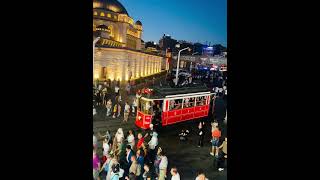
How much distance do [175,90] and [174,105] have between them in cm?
20

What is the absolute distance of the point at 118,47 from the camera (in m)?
5.02

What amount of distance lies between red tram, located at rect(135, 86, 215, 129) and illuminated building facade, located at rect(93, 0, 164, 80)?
346mm

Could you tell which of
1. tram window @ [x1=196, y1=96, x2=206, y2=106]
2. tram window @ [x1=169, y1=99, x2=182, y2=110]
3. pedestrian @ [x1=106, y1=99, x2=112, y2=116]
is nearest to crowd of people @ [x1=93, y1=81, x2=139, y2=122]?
pedestrian @ [x1=106, y1=99, x2=112, y2=116]

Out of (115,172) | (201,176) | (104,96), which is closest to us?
(201,176)

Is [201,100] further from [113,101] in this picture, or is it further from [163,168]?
[113,101]

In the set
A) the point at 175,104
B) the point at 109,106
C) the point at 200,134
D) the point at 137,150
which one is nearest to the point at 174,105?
the point at 175,104
